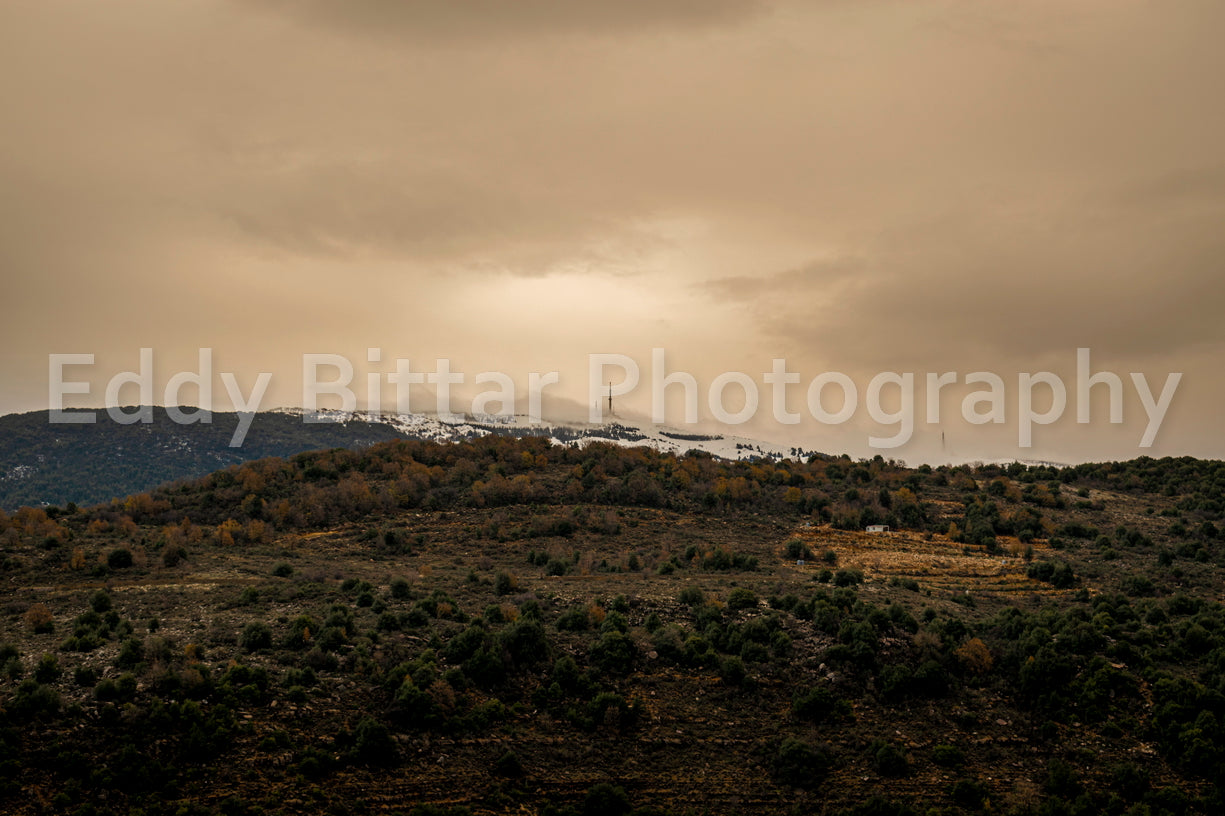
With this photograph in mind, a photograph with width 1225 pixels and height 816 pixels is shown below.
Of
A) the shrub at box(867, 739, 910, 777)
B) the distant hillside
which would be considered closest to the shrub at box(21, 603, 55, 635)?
the shrub at box(867, 739, 910, 777)

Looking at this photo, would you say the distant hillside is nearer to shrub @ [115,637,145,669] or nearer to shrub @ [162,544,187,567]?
shrub @ [162,544,187,567]

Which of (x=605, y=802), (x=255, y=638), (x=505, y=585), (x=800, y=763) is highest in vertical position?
(x=255, y=638)

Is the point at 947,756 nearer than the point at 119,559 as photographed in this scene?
Yes

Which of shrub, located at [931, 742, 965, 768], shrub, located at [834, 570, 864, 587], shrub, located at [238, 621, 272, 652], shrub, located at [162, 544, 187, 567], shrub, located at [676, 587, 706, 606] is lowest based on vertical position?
shrub, located at [931, 742, 965, 768]

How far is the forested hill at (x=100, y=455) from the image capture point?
155m

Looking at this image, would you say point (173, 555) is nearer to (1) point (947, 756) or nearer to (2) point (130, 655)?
(2) point (130, 655)

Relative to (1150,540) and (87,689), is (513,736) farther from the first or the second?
(1150,540)

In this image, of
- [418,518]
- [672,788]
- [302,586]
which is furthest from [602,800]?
[418,518]

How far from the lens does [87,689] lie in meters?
30.0

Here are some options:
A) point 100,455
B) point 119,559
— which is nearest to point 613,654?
point 119,559

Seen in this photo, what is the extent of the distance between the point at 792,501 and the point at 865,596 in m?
36.0

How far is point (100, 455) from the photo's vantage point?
171 m

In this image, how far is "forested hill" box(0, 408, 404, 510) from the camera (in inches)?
6107

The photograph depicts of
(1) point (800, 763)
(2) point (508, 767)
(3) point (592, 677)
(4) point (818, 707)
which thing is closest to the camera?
(2) point (508, 767)
